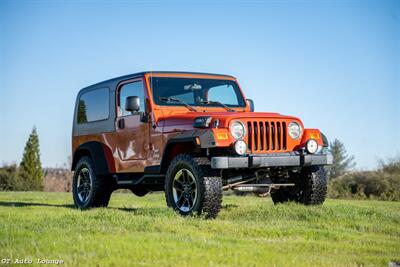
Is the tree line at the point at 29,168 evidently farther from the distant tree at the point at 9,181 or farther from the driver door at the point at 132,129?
the driver door at the point at 132,129

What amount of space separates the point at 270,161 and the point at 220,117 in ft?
3.13

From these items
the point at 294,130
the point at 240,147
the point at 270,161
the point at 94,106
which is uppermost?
the point at 94,106

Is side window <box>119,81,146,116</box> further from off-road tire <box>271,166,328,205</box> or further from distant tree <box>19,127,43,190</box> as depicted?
distant tree <box>19,127,43,190</box>

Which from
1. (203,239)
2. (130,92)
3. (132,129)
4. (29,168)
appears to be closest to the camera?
(203,239)

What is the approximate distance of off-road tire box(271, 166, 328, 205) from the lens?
32.8ft

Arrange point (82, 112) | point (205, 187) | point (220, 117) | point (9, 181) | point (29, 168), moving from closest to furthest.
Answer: point (205, 187) < point (220, 117) < point (82, 112) < point (9, 181) < point (29, 168)

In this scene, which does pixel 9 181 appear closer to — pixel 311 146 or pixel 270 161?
pixel 311 146

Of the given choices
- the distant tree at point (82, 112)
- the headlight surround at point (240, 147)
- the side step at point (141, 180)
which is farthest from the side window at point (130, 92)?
the headlight surround at point (240, 147)

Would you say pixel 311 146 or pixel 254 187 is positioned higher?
pixel 311 146

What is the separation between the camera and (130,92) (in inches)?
430

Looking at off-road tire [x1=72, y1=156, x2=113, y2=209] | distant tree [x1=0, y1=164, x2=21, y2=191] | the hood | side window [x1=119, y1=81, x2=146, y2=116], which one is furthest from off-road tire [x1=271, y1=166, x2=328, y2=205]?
distant tree [x1=0, y1=164, x2=21, y2=191]

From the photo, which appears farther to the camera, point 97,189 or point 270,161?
point 97,189

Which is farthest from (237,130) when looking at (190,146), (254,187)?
(254,187)

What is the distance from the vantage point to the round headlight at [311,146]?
31.5 ft
